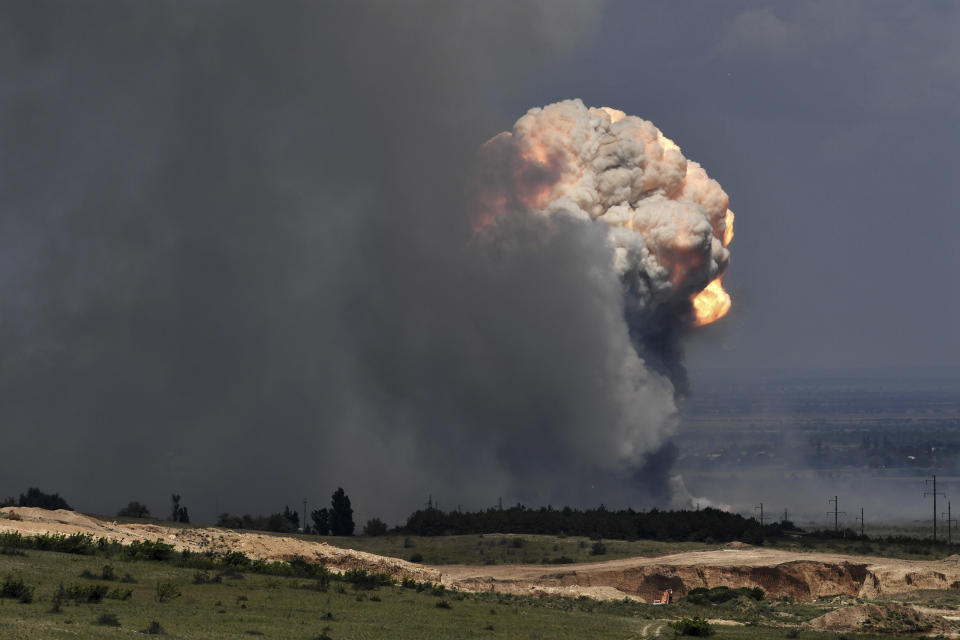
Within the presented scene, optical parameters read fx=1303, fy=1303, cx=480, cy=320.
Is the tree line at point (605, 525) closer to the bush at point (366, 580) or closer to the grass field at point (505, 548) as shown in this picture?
the grass field at point (505, 548)

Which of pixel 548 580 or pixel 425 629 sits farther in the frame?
pixel 548 580

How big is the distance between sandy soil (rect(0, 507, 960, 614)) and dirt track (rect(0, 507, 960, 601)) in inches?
2.3

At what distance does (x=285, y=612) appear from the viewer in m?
42.7

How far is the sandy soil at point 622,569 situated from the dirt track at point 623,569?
0.06 metres

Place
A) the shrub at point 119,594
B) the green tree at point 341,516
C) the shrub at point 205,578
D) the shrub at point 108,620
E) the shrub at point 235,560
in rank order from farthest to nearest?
the green tree at point 341,516, the shrub at point 235,560, the shrub at point 205,578, the shrub at point 119,594, the shrub at point 108,620

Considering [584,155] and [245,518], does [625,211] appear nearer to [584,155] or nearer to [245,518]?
[584,155]

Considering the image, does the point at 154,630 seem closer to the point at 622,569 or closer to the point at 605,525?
the point at 622,569

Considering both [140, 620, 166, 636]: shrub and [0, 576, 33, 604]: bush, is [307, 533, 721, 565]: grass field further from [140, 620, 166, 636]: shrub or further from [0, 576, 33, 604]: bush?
[140, 620, 166, 636]: shrub

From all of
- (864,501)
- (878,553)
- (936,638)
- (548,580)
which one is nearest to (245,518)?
(548,580)

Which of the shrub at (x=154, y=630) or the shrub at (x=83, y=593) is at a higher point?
the shrub at (x=83, y=593)

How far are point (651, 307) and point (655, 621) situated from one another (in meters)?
70.0

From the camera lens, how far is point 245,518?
108 m

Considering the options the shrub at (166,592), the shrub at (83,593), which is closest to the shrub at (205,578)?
the shrub at (166,592)

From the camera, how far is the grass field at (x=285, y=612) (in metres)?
36.7
